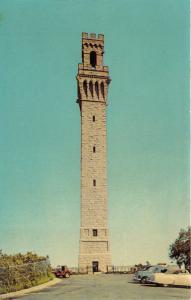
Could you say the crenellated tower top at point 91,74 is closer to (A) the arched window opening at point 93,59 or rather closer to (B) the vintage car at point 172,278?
(A) the arched window opening at point 93,59

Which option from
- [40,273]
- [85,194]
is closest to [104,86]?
[85,194]

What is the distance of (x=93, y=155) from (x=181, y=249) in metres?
16.2

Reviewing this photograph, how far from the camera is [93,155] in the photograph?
2183 inches

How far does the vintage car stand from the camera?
80.6 feet

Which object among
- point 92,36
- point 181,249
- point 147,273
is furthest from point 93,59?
point 147,273

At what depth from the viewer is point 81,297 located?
18516 mm

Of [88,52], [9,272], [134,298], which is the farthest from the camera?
[88,52]

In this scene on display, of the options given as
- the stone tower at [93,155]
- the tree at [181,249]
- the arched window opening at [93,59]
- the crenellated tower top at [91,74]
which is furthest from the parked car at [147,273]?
the arched window opening at [93,59]

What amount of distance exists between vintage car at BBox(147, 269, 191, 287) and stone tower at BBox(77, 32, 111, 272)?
1060 inches

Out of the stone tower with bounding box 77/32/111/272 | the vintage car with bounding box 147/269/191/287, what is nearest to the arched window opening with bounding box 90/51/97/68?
the stone tower with bounding box 77/32/111/272

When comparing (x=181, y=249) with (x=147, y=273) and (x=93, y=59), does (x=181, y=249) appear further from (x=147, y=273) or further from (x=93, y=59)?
(x=93, y=59)

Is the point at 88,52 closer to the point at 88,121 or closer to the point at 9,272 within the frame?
the point at 88,121

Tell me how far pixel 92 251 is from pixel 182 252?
1118 cm

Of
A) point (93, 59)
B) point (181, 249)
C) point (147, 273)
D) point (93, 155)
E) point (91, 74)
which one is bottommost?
point (181, 249)
